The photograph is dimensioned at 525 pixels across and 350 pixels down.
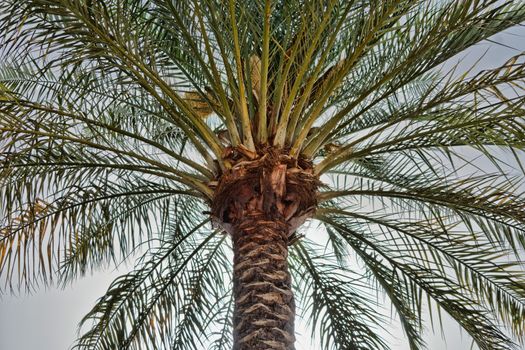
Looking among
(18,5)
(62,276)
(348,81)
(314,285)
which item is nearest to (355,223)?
(314,285)

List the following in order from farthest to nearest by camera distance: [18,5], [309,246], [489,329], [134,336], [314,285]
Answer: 1. [309,246]
2. [314,285]
3. [134,336]
4. [489,329]
5. [18,5]

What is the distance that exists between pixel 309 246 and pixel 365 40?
340 cm

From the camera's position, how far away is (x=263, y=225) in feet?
17.4

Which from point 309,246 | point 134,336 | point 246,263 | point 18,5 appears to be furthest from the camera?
point 309,246

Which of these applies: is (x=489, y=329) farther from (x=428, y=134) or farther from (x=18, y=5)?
(x=18, y=5)

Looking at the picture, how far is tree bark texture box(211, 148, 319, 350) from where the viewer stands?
4941 millimetres

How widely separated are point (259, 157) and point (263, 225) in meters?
0.53

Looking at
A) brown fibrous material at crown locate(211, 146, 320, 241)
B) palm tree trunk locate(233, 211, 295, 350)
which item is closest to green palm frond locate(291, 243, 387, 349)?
brown fibrous material at crown locate(211, 146, 320, 241)

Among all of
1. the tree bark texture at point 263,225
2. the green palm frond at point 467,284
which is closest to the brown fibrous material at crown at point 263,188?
the tree bark texture at point 263,225

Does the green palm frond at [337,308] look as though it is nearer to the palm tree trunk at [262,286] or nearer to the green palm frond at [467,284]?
the green palm frond at [467,284]

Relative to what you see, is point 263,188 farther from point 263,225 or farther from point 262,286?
point 262,286

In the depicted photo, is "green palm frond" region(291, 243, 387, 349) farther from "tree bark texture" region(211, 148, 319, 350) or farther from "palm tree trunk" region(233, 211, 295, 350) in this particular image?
"palm tree trunk" region(233, 211, 295, 350)

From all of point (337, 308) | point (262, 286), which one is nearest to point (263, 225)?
point (262, 286)

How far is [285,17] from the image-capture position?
17.7 feet
